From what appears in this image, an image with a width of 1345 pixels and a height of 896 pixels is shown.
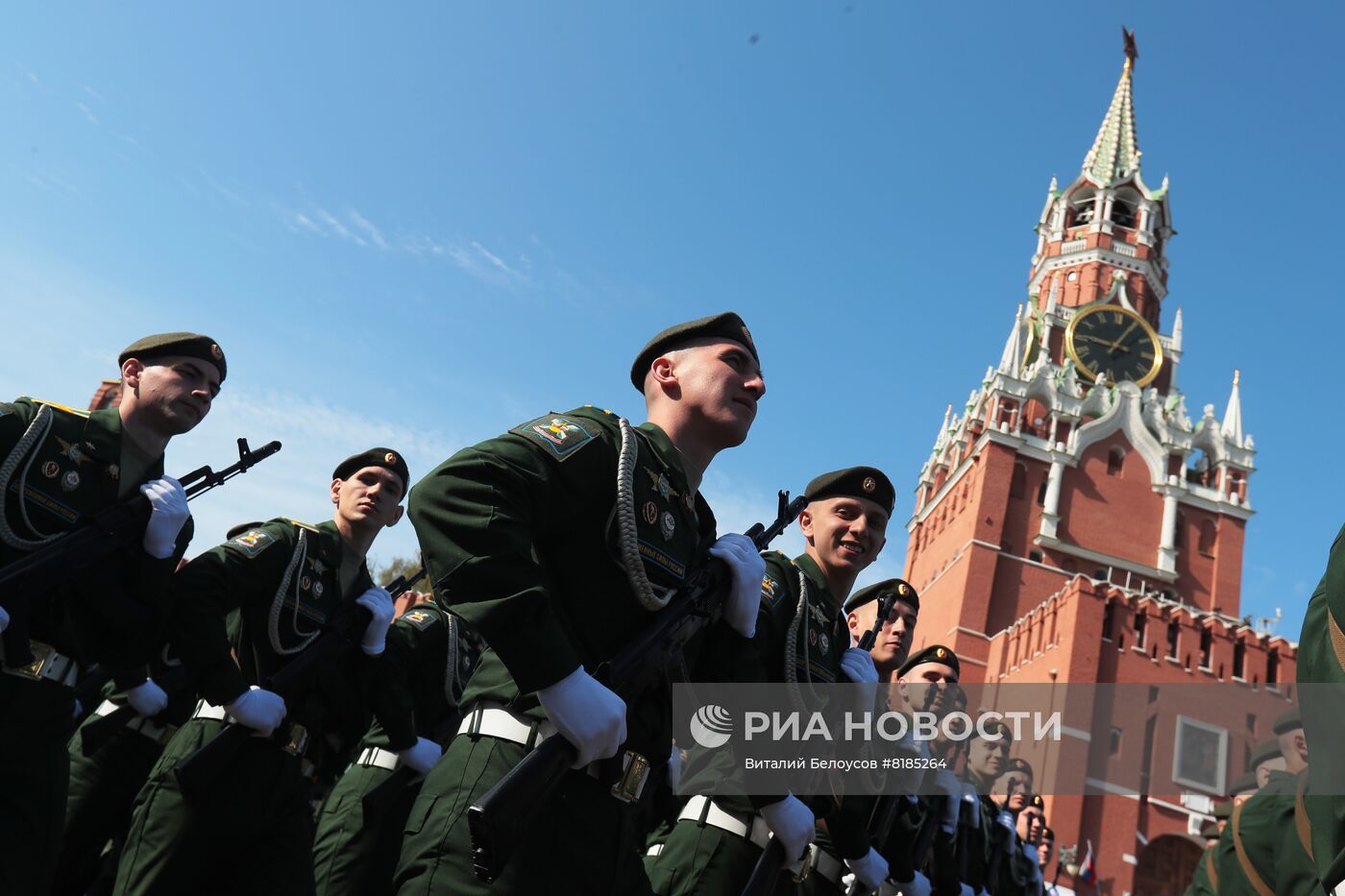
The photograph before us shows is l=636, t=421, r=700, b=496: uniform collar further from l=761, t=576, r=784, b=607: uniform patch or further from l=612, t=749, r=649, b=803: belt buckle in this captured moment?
l=761, t=576, r=784, b=607: uniform patch

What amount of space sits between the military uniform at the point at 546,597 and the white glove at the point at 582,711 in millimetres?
36

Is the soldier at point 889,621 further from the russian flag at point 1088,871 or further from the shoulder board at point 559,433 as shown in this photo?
the russian flag at point 1088,871

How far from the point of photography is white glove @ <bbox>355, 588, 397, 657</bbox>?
5871 millimetres

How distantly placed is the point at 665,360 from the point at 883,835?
3.61m

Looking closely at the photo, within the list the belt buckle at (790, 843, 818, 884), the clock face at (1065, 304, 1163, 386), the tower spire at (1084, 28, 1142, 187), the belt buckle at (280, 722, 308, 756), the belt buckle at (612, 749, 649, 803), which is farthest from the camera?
the tower spire at (1084, 28, 1142, 187)

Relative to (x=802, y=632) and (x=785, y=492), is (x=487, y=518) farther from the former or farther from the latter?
(x=802, y=632)

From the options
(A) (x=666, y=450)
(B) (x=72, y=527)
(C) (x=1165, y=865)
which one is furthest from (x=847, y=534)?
(C) (x=1165, y=865)

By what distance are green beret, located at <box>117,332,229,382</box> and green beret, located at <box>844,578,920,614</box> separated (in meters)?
3.87

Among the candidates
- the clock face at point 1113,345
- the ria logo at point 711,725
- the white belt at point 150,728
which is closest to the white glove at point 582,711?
the ria logo at point 711,725

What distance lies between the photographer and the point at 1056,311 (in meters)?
52.4

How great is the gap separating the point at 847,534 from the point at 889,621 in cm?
171

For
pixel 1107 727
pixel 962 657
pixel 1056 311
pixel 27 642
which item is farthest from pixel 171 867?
pixel 1056 311

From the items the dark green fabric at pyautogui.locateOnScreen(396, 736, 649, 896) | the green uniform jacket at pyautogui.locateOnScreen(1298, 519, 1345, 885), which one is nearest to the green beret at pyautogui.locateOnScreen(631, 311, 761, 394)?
the dark green fabric at pyautogui.locateOnScreen(396, 736, 649, 896)

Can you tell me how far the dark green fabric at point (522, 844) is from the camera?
2742mm
